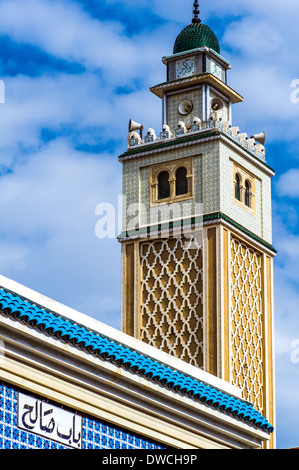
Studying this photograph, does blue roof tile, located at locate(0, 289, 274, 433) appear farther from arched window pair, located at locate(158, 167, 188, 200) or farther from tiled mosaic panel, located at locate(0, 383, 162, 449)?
arched window pair, located at locate(158, 167, 188, 200)

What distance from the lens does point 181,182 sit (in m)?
25.1

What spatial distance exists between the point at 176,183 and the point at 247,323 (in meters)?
3.06

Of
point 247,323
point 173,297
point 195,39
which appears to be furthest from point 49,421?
point 195,39

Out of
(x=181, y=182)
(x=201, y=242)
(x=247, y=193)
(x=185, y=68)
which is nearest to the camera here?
(x=201, y=242)

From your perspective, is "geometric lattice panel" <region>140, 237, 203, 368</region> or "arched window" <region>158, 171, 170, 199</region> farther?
"arched window" <region>158, 171, 170, 199</region>

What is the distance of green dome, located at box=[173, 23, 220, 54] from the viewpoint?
87.9 ft

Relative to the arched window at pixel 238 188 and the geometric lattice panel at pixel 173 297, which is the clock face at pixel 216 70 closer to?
the arched window at pixel 238 188

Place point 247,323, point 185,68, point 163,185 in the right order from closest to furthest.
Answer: point 247,323, point 163,185, point 185,68

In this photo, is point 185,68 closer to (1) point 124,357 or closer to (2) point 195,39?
(2) point 195,39

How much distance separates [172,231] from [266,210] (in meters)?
2.37

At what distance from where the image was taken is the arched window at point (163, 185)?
995 inches

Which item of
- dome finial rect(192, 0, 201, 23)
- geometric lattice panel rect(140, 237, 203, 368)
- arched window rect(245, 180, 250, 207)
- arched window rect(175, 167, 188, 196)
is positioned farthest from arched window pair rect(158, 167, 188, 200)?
dome finial rect(192, 0, 201, 23)

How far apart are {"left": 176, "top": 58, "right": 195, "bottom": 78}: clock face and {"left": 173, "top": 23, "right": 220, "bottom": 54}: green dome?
12.6 inches

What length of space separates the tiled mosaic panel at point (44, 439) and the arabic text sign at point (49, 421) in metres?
0.05
